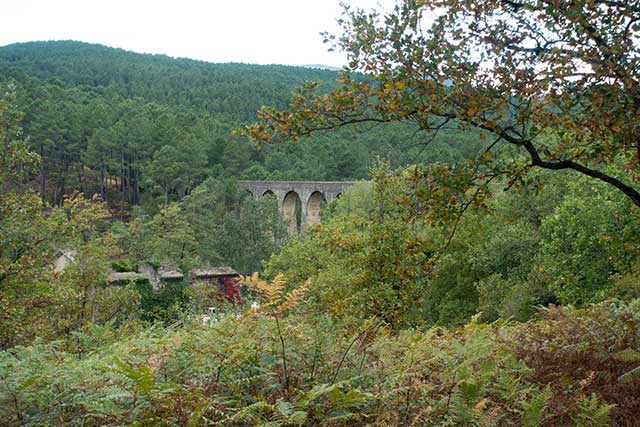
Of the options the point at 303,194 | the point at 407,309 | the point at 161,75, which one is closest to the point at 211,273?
the point at 407,309

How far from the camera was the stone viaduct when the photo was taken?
46047 millimetres

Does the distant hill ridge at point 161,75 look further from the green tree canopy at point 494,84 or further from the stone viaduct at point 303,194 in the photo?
the green tree canopy at point 494,84

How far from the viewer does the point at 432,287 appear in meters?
19.6

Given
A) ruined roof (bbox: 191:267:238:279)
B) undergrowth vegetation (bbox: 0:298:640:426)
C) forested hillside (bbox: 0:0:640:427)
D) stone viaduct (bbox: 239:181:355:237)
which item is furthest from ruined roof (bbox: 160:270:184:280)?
undergrowth vegetation (bbox: 0:298:640:426)

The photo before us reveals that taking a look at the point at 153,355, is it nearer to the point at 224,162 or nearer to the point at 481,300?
the point at 481,300

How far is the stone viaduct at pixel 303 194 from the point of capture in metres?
46.0

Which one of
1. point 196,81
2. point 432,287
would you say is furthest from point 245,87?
point 432,287

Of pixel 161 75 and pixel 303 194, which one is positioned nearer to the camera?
pixel 303 194

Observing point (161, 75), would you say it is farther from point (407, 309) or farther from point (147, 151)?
point (407, 309)

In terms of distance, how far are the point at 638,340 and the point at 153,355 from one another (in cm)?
356

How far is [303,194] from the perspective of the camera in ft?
162

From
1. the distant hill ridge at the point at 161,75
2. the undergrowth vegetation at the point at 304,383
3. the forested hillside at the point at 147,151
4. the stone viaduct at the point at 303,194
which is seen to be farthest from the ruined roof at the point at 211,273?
the distant hill ridge at the point at 161,75

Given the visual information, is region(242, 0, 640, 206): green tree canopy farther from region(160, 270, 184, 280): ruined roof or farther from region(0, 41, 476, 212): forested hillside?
region(0, 41, 476, 212): forested hillside

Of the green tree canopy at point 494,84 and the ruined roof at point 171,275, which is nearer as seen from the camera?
the green tree canopy at point 494,84
